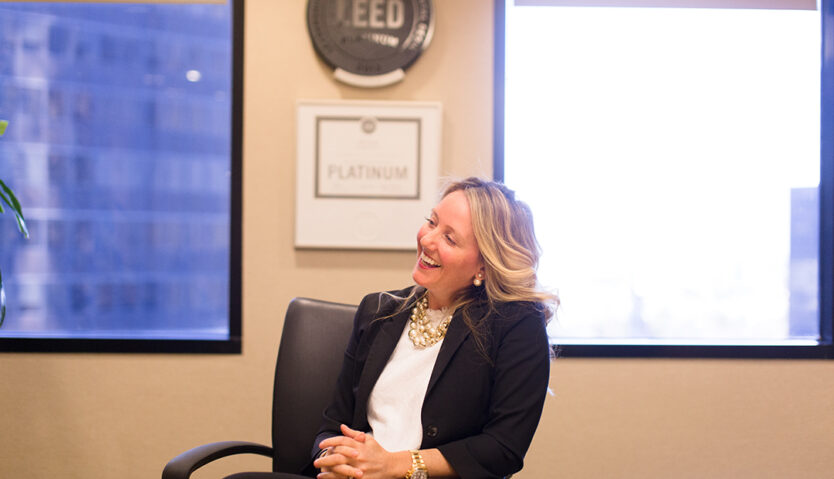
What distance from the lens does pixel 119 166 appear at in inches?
103

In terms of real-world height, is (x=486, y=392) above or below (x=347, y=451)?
above

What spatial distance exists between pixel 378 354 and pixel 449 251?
0.35m

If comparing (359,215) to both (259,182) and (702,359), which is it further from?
(702,359)

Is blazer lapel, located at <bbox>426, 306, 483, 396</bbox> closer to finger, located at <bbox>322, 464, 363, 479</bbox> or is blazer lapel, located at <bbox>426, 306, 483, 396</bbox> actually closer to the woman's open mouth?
the woman's open mouth

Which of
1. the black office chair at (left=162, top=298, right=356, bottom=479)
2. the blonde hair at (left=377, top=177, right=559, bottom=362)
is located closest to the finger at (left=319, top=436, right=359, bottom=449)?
the black office chair at (left=162, top=298, right=356, bottom=479)

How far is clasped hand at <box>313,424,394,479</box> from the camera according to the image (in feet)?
4.43

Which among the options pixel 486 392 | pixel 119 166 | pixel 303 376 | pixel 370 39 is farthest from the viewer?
pixel 119 166

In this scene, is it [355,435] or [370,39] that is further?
[370,39]

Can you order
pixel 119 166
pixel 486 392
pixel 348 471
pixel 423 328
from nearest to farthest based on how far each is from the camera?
pixel 348 471 < pixel 486 392 < pixel 423 328 < pixel 119 166

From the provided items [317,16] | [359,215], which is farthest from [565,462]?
[317,16]

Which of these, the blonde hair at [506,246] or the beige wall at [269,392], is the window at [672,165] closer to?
the beige wall at [269,392]

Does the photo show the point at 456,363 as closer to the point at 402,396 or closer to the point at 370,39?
the point at 402,396

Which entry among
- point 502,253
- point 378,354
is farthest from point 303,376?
point 502,253

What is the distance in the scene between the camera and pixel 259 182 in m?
2.50
